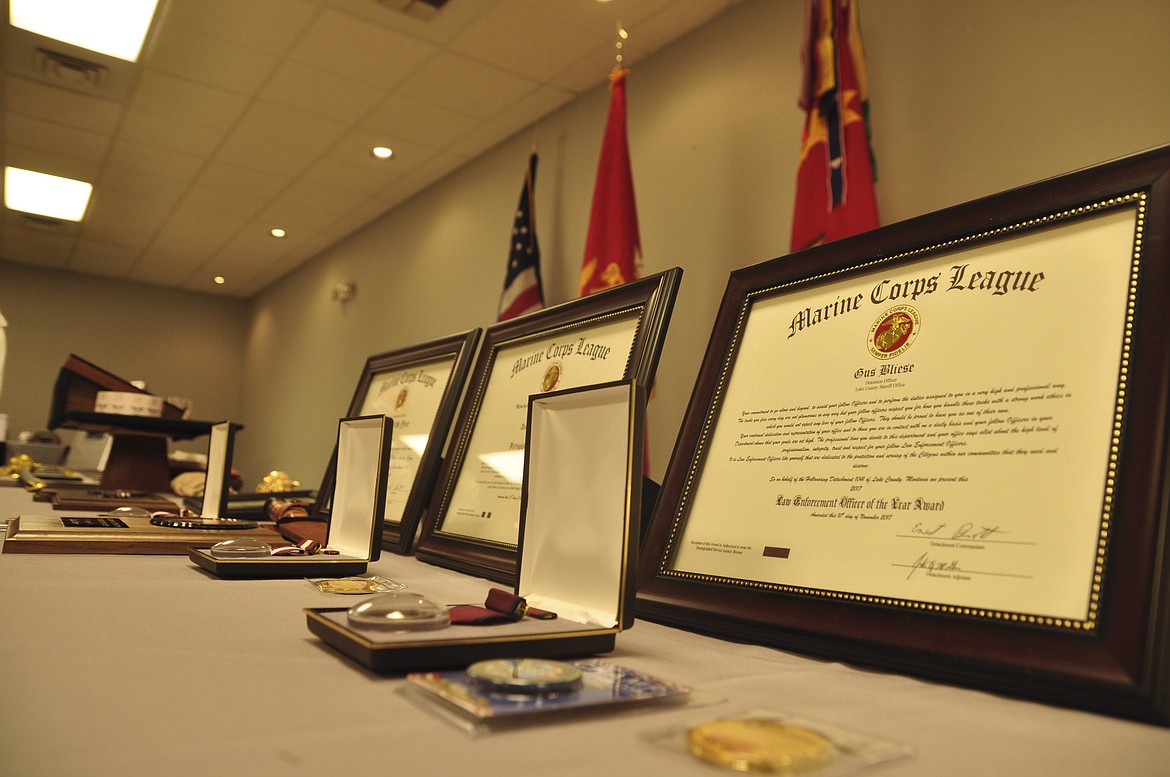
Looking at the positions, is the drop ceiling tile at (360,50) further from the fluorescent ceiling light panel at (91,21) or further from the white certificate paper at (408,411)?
the white certificate paper at (408,411)

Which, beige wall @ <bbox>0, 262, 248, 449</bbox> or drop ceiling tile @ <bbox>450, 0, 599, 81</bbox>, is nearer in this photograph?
drop ceiling tile @ <bbox>450, 0, 599, 81</bbox>

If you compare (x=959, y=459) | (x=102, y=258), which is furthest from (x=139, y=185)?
(x=959, y=459)

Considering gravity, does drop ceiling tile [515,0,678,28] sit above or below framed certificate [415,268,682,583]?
above

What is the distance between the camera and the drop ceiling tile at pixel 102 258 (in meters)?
6.36

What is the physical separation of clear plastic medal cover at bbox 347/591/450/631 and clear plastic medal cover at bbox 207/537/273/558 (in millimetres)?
459

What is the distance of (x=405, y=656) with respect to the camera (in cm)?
56

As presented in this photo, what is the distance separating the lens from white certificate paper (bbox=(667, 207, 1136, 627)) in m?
0.61

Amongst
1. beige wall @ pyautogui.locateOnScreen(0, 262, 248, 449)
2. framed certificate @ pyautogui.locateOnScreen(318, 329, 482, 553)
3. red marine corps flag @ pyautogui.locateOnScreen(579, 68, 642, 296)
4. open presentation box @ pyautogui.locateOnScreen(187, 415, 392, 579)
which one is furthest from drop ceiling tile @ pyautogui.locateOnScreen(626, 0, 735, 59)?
beige wall @ pyautogui.locateOnScreen(0, 262, 248, 449)

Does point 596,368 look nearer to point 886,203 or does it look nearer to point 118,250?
point 886,203

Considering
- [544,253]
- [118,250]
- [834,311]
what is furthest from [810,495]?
[118,250]

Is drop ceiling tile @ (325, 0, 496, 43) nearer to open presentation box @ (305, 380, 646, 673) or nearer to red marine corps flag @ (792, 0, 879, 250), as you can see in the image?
red marine corps flag @ (792, 0, 879, 250)

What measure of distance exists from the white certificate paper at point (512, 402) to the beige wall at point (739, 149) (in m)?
1.24

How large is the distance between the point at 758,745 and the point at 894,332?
1.64 ft

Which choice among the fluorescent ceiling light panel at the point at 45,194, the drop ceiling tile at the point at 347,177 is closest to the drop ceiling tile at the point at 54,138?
the fluorescent ceiling light panel at the point at 45,194
